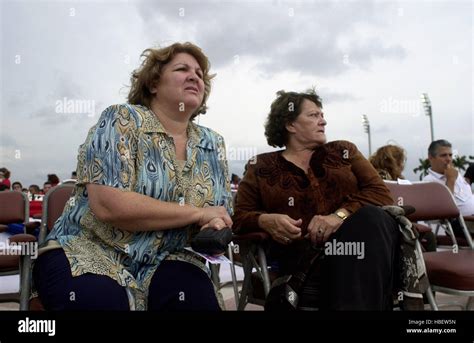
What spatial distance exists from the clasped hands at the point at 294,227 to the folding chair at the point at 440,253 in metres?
0.37

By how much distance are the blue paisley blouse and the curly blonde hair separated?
2980 millimetres

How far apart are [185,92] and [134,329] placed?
838mm

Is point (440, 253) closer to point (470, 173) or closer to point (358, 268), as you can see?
point (358, 268)

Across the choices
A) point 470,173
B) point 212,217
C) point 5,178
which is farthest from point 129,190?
point 470,173

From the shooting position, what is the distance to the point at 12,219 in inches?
112

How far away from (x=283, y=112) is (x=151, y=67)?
1.09m

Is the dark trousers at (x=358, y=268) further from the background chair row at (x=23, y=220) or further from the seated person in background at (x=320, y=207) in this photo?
the background chair row at (x=23, y=220)

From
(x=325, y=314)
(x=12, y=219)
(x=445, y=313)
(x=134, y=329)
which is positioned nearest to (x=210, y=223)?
(x=134, y=329)

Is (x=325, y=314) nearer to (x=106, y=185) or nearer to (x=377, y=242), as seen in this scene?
(x=377, y=242)

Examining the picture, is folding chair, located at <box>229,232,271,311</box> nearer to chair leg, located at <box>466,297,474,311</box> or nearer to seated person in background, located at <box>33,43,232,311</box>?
seated person in background, located at <box>33,43,232,311</box>

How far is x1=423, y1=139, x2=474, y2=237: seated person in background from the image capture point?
4.23m

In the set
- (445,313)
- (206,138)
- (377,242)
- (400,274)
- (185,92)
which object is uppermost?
(185,92)

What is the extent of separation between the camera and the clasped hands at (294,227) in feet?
6.81

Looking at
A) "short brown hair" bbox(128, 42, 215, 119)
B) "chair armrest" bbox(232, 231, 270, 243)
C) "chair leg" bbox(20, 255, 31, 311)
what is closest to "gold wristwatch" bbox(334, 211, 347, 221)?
"chair armrest" bbox(232, 231, 270, 243)
